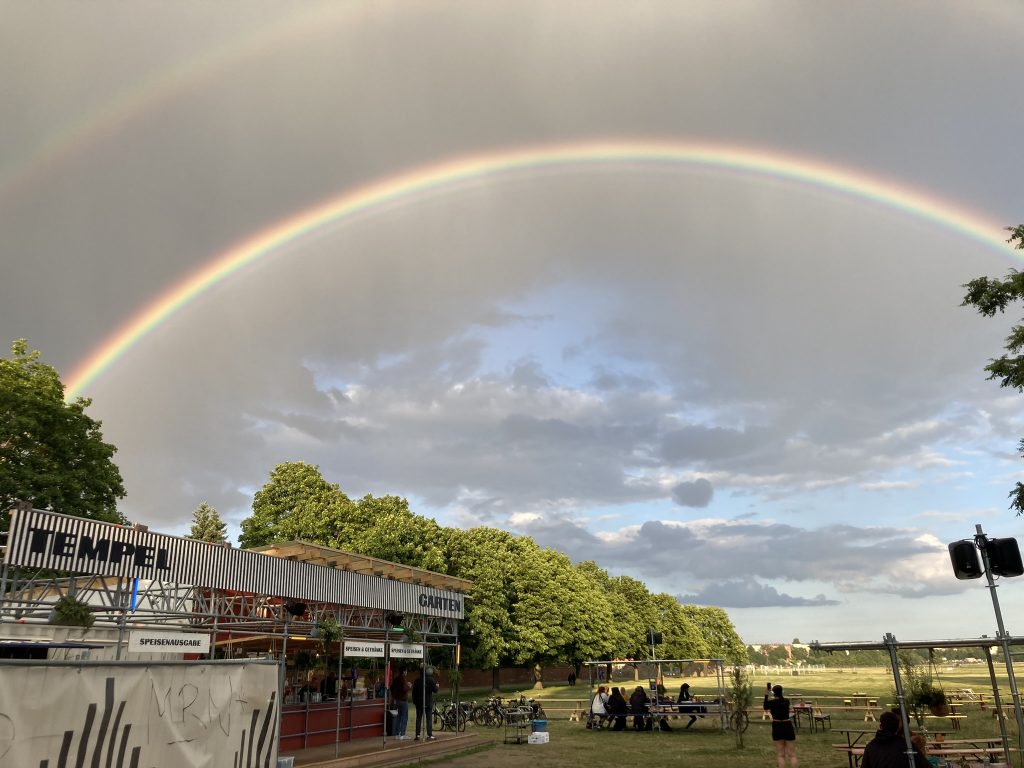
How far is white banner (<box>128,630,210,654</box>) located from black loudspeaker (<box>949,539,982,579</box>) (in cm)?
1219

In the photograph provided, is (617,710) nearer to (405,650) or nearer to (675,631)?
(405,650)

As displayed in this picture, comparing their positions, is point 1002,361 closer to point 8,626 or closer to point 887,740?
point 887,740

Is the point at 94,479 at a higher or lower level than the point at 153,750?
higher

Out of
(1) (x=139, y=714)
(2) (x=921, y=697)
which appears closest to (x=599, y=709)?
(2) (x=921, y=697)

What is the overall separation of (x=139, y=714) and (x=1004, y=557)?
970 cm

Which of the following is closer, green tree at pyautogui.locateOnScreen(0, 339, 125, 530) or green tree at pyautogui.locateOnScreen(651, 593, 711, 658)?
green tree at pyautogui.locateOnScreen(0, 339, 125, 530)

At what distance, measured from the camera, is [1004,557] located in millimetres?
8844

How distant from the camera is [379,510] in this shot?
46.8m

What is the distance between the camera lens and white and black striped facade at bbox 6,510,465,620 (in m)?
12.3

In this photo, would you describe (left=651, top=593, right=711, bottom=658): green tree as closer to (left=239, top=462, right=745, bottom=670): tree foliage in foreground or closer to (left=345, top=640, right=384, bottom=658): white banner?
(left=239, top=462, right=745, bottom=670): tree foliage in foreground

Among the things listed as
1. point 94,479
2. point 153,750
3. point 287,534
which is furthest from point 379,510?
point 153,750

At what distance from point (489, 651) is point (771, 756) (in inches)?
1187

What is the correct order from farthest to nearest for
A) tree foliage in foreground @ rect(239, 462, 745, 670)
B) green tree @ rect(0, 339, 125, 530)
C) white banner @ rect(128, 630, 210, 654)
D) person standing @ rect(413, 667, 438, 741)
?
tree foliage in foreground @ rect(239, 462, 745, 670) → green tree @ rect(0, 339, 125, 530) → person standing @ rect(413, 667, 438, 741) → white banner @ rect(128, 630, 210, 654)

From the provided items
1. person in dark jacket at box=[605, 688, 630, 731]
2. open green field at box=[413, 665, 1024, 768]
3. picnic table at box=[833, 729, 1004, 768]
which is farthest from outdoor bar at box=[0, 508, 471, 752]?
picnic table at box=[833, 729, 1004, 768]
